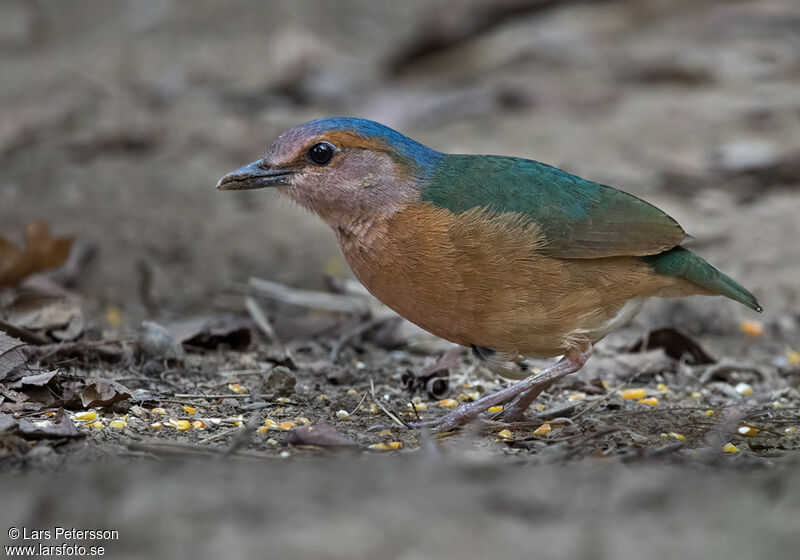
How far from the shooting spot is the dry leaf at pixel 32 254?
20.1ft

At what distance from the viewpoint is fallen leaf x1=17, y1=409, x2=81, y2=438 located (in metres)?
3.64

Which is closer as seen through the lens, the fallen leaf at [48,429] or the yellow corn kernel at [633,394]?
the fallen leaf at [48,429]

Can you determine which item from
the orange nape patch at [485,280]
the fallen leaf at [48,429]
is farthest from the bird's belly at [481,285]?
the fallen leaf at [48,429]

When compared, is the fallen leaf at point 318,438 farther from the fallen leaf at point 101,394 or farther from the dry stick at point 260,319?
the dry stick at point 260,319

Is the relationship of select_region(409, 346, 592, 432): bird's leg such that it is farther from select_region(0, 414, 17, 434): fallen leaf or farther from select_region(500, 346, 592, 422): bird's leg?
select_region(0, 414, 17, 434): fallen leaf

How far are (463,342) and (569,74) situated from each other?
25.1 ft

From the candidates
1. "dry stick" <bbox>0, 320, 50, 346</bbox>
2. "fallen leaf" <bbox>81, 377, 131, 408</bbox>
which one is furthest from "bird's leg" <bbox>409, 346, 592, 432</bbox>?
"dry stick" <bbox>0, 320, 50, 346</bbox>

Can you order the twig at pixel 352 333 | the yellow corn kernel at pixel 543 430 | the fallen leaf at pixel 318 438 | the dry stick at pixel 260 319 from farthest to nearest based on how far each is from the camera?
the dry stick at pixel 260 319 < the twig at pixel 352 333 < the yellow corn kernel at pixel 543 430 < the fallen leaf at pixel 318 438

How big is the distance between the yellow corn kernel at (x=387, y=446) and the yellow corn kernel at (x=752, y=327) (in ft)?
11.8

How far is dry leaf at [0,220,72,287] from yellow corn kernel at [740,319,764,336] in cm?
477

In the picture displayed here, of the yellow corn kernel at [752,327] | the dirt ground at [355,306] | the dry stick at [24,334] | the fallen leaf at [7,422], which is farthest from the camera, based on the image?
the yellow corn kernel at [752,327]

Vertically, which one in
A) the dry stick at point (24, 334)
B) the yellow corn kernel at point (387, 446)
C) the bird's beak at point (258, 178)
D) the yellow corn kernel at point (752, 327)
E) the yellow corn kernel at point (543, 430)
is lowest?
the yellow corn kernel at point (387, 446)

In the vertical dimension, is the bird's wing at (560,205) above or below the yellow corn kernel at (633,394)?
above

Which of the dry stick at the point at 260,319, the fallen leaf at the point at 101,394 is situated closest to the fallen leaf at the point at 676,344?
the dry stick at the point at 260,319
